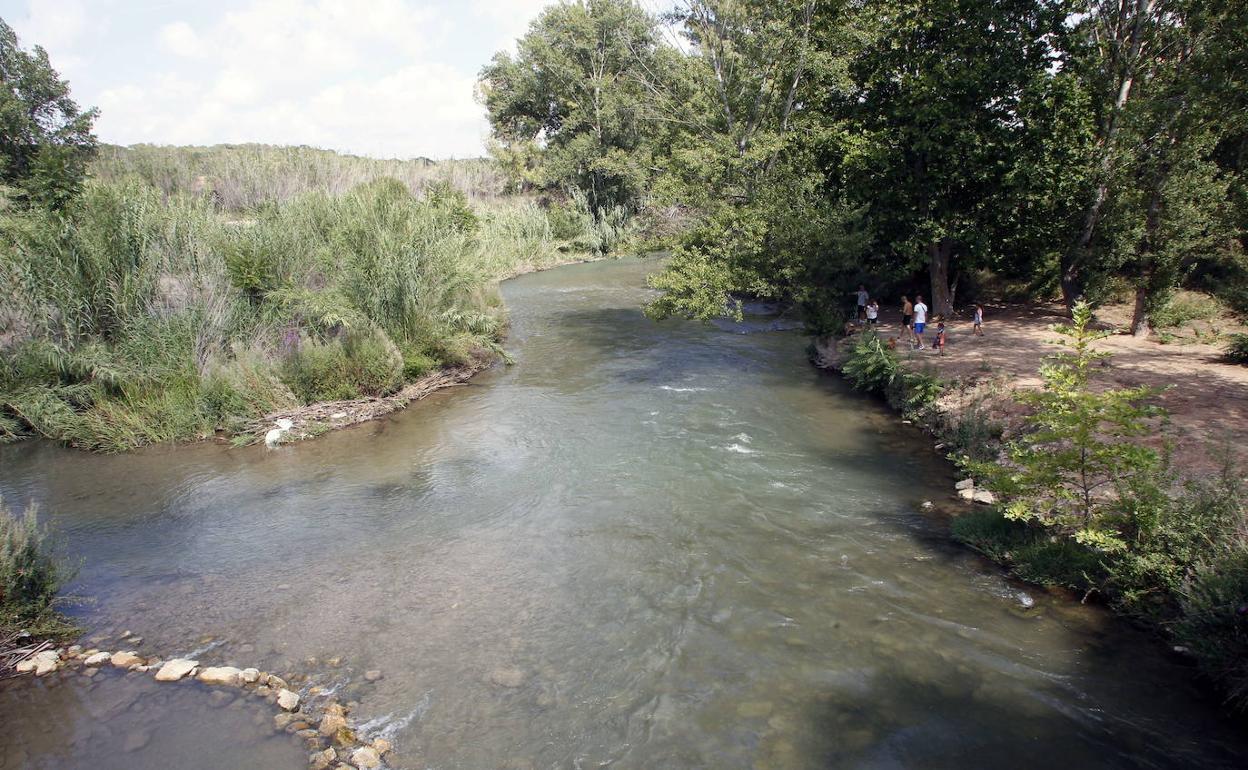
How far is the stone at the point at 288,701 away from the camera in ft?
21.7

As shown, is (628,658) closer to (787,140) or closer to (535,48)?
(787,140)

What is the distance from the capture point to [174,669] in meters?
7.12

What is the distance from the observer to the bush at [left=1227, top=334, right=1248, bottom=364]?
14.2m

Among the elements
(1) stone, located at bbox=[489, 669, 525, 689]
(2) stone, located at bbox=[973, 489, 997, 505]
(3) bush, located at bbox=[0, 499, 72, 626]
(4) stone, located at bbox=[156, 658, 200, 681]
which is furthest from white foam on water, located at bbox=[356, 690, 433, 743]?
(2) stone, located at bbox=[973, 489, 997, 505]

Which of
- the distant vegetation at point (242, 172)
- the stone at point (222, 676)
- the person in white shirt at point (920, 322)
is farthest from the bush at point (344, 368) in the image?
the distant vegetation at point (242, 172)

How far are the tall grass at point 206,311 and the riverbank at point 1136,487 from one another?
11456 mm

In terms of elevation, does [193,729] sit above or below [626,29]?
below

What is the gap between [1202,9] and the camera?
559 inches

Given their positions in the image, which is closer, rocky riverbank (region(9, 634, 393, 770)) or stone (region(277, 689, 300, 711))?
→ rocky riverbank (region(9, 634, 393, 770))

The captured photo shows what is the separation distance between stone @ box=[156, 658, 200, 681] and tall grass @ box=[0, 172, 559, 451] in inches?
325

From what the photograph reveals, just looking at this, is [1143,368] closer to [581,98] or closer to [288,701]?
[288,701]

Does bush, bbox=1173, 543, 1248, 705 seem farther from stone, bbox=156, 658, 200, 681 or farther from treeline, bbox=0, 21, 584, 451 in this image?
treeline, bbox=0, 21, 584, 451

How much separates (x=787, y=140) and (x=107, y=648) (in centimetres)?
1762

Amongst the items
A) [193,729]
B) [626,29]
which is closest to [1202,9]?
[193,729]
